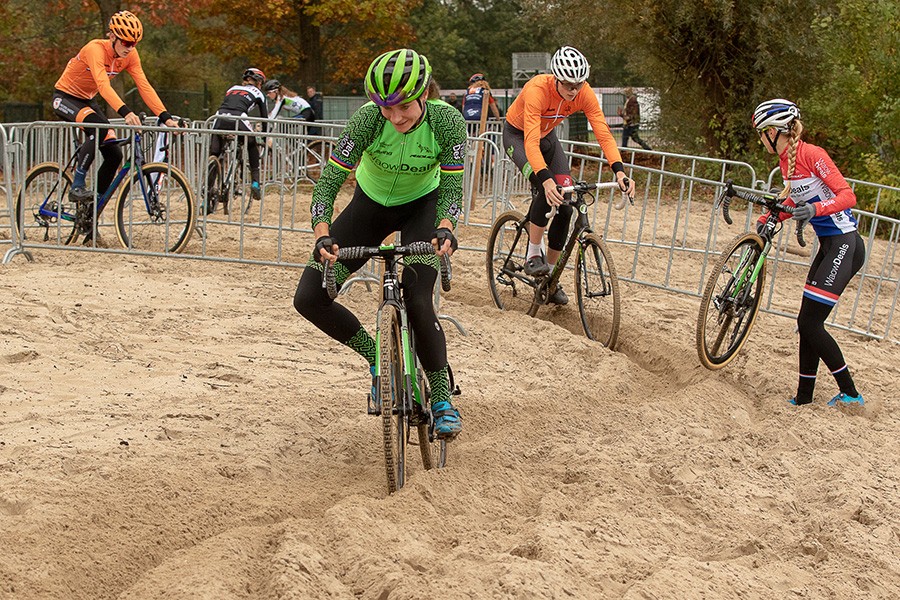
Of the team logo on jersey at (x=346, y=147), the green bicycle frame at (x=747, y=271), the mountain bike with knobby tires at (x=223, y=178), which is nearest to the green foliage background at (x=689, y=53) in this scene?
the green bicycle frame at (x=747, y=271)

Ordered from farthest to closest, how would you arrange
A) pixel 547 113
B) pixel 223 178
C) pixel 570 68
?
1. pixel 223 178
2. pixel 547 113
3. pixel 570 68

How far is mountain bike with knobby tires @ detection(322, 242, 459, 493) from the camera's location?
5062 millimetres

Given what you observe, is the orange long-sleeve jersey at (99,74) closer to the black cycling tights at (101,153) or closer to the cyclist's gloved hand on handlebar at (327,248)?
the black cycling tights at (101,153)

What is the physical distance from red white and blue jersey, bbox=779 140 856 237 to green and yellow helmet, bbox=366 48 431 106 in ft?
10.8

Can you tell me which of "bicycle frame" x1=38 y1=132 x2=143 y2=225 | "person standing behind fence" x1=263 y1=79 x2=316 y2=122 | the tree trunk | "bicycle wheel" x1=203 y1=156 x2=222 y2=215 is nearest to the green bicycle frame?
"bicycle frame" x1=38 y1=132 x2=143 y2=225

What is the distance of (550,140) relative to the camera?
30.0 ft

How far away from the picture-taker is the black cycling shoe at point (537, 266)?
9.06m

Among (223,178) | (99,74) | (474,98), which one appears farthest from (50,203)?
(474,98)

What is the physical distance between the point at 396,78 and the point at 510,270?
4529 mm

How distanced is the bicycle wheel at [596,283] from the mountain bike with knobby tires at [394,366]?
3071 mm

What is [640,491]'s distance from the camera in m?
5.55

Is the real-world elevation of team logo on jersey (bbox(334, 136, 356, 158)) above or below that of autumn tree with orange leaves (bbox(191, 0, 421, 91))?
below

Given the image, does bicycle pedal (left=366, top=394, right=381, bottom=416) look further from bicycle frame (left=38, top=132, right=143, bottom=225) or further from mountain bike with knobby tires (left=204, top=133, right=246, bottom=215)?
mountain bike with knobby tires (left=204, top=133, right=246, bottom=215)

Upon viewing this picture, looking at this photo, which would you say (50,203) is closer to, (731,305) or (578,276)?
(578,276)
